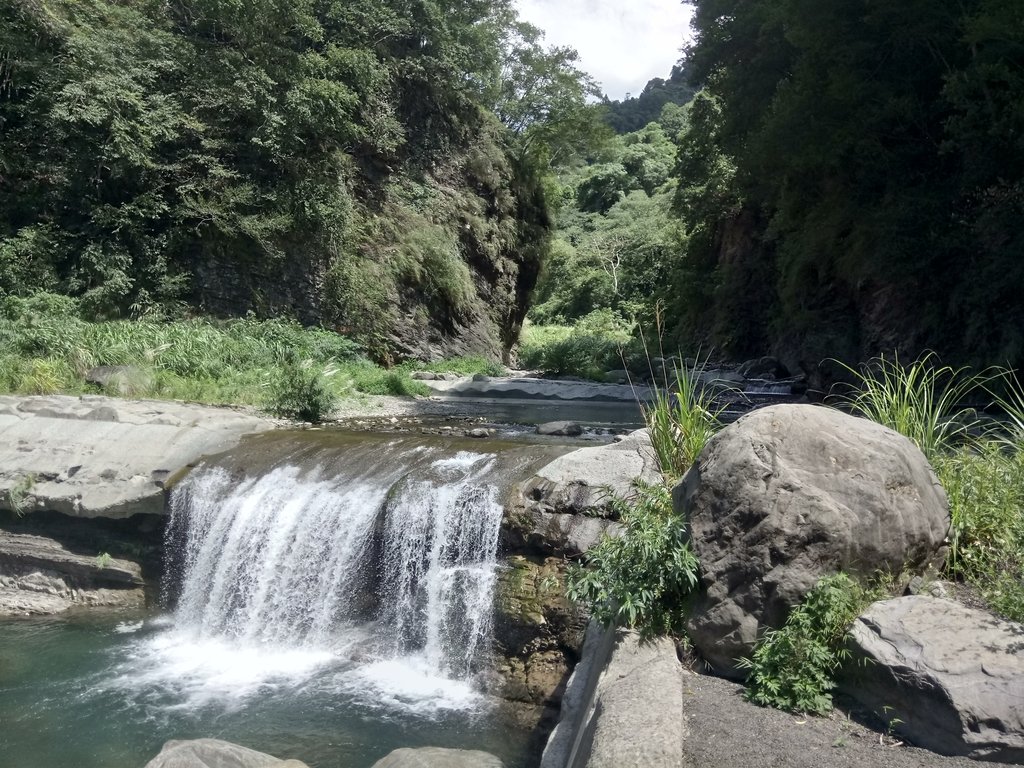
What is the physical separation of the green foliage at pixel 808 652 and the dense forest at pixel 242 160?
48.1 feet

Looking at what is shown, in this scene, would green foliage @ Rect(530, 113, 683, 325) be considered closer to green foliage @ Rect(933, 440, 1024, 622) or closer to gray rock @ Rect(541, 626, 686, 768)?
green foliage @ Rect(933, 440, 1024, 622)

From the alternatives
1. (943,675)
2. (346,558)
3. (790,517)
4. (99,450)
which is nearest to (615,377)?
(99,450)

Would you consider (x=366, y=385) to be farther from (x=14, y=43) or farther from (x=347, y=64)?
(x=14, y=43)

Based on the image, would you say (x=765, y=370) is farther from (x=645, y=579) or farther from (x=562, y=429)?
(x=645, y=579)

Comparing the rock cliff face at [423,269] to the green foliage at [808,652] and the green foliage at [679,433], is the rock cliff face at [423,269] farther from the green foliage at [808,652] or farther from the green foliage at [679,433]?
the green foliage at [808,652]

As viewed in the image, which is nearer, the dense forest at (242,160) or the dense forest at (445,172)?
the dense forest at (445,172)

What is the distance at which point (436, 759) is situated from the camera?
4871mm

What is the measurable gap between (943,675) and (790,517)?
0.99 m

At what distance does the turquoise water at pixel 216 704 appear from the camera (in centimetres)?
564

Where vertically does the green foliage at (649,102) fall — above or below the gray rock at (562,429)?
above

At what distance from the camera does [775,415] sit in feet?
15.0

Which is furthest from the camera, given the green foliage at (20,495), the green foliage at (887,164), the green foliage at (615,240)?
the green foliage at (615,240)

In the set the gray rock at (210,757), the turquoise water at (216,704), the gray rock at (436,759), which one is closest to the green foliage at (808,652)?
the gray rock at (436,759)

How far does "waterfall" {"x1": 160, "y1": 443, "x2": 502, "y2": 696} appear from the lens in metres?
6.89
